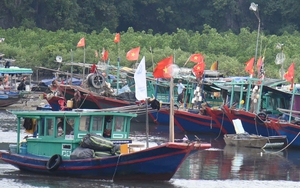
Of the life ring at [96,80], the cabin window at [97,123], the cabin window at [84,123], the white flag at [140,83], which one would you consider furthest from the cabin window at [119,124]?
the life ring at [96,80]

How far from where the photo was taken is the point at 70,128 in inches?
956

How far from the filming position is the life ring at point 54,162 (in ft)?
78.2

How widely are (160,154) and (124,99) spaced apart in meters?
18.8

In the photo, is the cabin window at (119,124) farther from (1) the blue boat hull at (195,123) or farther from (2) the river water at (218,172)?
(1) the blue boat hull at (195,123)

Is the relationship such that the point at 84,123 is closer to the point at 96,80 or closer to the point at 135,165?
the point at 135,165

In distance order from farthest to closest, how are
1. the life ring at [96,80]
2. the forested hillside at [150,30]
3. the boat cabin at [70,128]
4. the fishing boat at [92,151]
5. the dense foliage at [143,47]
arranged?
the forested hillside at [150,30]
the dense foliage at [143,47]
the life ring at [96,80]
the boat cabin at [70,128]
the fishing boat at [92,151]

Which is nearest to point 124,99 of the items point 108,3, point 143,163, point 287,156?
point 287,156

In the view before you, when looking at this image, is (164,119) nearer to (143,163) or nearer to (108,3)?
(143,163)

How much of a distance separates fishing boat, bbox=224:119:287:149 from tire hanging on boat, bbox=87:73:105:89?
10.2 metres

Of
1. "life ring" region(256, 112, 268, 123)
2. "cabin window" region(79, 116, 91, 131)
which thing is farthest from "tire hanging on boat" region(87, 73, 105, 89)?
"cabin window" region(79, 116, 91, 131)

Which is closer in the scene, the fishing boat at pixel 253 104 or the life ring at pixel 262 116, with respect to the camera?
the life ring at pixel 262 116

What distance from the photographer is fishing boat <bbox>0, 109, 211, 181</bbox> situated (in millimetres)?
23172

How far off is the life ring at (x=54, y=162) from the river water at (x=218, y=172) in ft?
1.13

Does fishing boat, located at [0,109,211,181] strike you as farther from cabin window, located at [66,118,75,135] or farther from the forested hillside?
the forested hillside
